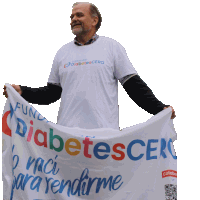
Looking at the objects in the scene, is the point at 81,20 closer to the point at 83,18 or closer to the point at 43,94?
the point at 83,18

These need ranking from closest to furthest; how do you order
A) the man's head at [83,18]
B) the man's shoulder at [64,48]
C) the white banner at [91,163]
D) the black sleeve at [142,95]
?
the white banner at [91,163], the black sleeve at [142,95], the man's head at [83,18], the man's shoulder at [64,48]

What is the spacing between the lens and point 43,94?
267 cm

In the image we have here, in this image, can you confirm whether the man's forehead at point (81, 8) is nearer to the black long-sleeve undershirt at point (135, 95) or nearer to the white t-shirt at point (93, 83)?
the white t-shirt at point (93, 83)

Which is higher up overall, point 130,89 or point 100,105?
point 130,89

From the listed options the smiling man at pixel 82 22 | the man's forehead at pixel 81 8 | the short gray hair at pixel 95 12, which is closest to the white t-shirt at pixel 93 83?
the smiling man at pixel 82 22

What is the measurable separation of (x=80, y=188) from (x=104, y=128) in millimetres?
545

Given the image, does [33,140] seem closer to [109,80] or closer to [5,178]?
[5,178]

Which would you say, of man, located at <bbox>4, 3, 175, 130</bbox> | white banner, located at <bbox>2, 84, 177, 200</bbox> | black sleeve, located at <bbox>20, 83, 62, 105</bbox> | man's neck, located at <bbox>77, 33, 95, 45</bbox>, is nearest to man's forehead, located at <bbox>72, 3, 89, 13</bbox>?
man, located at <bbox>4, 3, 175, 130</bbox>

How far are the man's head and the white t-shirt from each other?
15 centimetres

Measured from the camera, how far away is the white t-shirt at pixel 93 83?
2.39m

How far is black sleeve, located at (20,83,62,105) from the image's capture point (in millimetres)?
2557

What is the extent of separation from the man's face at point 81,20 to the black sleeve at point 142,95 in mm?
672

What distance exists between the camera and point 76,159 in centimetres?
217

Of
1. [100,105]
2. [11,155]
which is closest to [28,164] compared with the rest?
[11,155]
